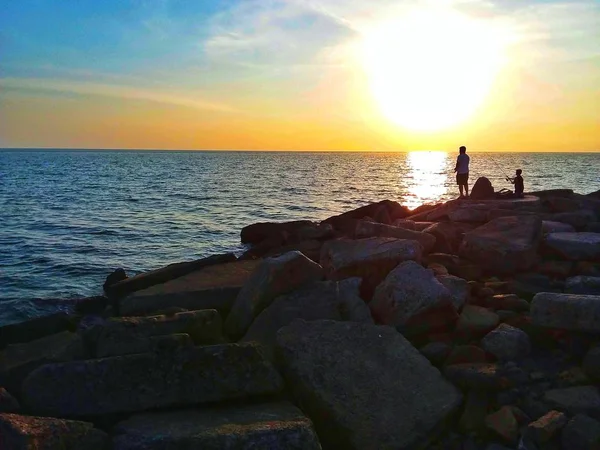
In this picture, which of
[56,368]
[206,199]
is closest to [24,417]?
[56,368]

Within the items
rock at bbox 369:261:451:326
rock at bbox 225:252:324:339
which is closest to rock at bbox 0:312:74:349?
rock at bbox 225:252:324:339

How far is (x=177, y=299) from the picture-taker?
6.75 m

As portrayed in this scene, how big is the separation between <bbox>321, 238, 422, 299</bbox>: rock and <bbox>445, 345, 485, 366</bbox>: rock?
153cm

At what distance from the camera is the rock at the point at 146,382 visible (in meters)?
3.77

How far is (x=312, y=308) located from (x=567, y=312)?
2.22 meters

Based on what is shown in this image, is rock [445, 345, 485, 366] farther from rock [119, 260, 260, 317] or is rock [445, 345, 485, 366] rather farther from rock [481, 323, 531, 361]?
rock [119, 260, 260, 317]

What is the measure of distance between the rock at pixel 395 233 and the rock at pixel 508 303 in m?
1.58

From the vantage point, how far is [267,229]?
15625 mm

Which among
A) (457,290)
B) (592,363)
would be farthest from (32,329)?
(592,363)

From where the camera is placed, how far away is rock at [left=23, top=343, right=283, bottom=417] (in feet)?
12.4

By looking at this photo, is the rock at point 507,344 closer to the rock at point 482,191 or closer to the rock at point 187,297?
the rock at point 187,297

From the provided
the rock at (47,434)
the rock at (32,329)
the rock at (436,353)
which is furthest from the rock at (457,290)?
the rock at (32,329)

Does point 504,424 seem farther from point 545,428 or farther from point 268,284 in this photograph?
point 268,284

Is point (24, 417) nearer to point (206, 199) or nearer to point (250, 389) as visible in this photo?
point (250, 389)
